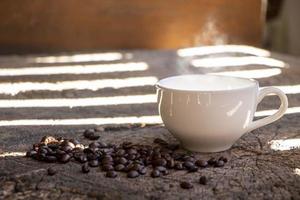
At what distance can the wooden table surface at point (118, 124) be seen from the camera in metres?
0.80

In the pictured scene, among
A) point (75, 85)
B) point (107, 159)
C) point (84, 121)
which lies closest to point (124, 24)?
point (75, 85)

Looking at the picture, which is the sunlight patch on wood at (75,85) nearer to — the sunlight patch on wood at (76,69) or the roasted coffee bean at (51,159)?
the sunlight patch on wood at (76,69)

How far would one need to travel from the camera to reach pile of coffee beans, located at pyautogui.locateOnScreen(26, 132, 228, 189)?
871 millimetres

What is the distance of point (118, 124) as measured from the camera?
4.12 ft

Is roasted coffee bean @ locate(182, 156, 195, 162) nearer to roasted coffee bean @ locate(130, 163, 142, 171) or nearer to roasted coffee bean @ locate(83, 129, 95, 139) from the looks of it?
roasted coffee bean @ locate(130, 163, 142, 171)

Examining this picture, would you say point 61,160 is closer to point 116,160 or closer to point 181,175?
point 116,160

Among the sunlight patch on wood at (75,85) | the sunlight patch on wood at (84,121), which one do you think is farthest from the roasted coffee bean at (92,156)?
the sunlight patch on wood at (75,85)

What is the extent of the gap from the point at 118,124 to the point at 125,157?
1.09ft

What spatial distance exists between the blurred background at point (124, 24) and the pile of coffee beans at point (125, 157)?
1.53 m

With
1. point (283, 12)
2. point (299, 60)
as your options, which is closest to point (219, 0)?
point (299, 60)

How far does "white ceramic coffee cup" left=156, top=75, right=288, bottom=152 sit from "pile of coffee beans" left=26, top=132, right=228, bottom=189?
0.04 metres

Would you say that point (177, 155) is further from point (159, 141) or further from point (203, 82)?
point (203, 82)

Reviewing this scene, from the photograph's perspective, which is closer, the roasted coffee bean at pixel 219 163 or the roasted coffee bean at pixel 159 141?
the roasted coffee bean at pixel 219 163

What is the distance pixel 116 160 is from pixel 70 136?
26 centimetres
